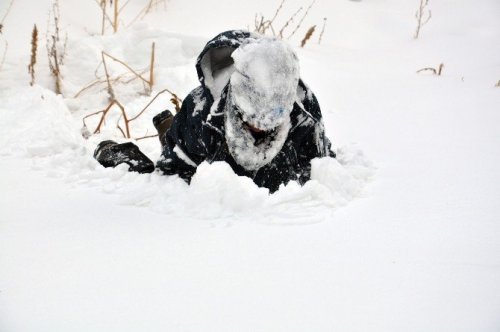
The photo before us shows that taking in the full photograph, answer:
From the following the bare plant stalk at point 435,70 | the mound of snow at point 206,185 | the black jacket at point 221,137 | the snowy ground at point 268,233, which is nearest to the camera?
the snowy ground at point 268,233

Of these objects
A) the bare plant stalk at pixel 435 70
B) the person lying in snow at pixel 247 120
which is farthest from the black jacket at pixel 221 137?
the bare plant stalk at pixel 435 70

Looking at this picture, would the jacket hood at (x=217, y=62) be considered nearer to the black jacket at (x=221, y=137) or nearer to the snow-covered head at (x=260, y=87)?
the black jacket at (x=221, y=137)

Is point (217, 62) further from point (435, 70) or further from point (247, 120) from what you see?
point (435, 70)

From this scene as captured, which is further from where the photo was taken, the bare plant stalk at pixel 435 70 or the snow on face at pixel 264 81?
the bare plant stalk at pixel 435 70

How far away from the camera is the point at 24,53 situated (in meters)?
3.34

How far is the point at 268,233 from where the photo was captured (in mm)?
1143

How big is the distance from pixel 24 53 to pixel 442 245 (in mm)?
3401

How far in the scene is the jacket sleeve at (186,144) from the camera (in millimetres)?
1589

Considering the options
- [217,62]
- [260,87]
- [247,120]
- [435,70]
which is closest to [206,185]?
[247,120]

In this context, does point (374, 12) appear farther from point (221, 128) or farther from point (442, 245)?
point (442, 245)

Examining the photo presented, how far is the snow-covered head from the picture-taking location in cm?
129

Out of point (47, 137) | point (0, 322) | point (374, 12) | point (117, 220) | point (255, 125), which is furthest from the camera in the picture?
point (374, 12)

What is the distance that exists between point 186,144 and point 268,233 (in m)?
0.66

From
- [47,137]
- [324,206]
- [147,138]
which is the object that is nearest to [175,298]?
[324,206]
